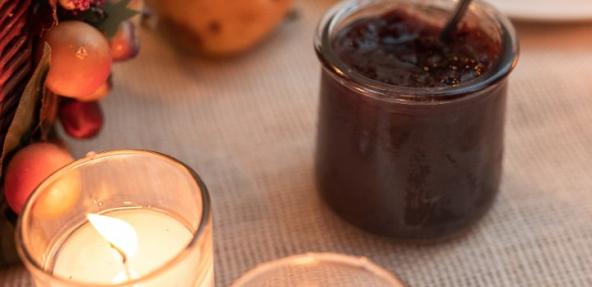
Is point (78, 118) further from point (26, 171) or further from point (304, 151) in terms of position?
point (304, 151)

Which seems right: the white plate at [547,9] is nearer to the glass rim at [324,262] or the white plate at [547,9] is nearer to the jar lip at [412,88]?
the jar lip at [412,88]

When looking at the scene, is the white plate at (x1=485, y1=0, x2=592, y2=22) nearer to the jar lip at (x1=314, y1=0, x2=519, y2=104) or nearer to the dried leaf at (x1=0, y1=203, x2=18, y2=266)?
the jar lip at (x1=314, y1=0, x2=519, y2=104)

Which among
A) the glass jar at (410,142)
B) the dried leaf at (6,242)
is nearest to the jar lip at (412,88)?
the glass jar at (410,142)

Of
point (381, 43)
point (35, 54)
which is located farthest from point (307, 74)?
point (35, 54)

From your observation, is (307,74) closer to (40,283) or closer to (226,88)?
(226,88)

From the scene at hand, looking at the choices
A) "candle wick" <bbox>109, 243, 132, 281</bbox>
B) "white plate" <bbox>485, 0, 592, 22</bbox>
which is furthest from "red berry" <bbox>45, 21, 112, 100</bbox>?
"white plate" <bbox>485, 0, 592, 22</bbox>

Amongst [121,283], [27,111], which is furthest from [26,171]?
[121,283]
